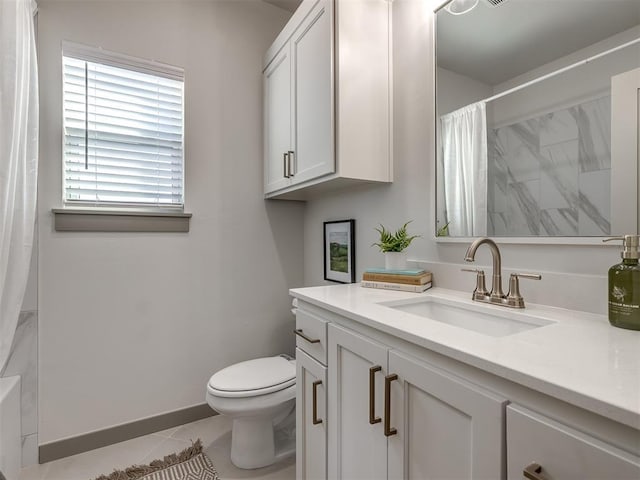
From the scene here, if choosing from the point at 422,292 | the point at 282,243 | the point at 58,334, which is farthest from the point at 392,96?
the point at 58,334

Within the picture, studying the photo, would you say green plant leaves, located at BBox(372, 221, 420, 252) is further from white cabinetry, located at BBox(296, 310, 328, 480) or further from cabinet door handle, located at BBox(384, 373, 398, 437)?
cabinet door handle, located at BBox(384, 373, 398, 437)

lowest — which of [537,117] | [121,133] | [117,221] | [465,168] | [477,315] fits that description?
[477,315]

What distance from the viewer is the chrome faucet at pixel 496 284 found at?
961mm

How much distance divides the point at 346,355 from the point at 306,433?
0.46 m

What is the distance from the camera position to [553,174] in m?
0.98

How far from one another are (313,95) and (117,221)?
1232 millimetres

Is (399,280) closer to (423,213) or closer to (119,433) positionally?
(423,213)

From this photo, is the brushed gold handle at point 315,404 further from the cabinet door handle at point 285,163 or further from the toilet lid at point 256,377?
the cabinet door handle at point 285,163

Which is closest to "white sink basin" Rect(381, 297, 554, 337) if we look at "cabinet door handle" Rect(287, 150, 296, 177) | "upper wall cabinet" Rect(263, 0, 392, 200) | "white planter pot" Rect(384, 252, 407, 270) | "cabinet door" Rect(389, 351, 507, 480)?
"white planter pot" Rect(384, 252, 407, 270)

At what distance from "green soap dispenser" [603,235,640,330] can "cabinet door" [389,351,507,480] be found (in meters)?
0.42

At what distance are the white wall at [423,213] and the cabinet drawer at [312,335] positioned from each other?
0.54 meters

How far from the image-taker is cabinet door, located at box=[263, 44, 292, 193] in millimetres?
1811

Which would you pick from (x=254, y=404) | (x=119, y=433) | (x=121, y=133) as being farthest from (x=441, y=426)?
(x=121, y=133)

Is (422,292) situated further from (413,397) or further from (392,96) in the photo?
(392,96)
